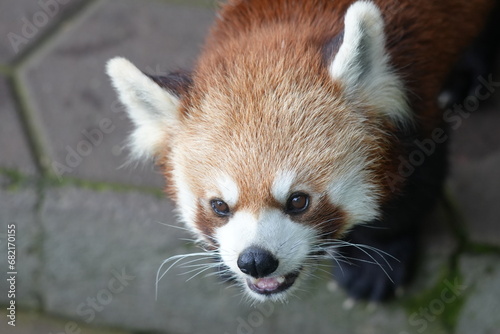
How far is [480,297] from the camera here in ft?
11.1

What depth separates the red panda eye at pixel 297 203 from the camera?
241 centimetres

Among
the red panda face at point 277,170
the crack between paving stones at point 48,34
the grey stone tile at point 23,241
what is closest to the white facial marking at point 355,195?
the red panda face at point 277,170

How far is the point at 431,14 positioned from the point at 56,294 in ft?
7.47

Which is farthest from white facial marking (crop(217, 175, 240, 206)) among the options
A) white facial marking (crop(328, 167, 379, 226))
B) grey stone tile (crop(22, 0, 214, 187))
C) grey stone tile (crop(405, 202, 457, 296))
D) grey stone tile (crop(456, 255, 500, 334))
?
grey stone tile (crop(456, 255, 500, 334))

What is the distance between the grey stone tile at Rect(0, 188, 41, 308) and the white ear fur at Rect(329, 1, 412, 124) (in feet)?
6.32

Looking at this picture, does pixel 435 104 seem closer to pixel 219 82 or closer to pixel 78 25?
pixel 219 82

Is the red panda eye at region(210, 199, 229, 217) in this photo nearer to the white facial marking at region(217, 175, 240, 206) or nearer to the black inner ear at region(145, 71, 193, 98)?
the white facial marking at region(217, 175, 240, 206)

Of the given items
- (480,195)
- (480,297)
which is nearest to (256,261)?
(480,297)

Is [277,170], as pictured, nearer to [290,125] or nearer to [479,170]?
[290,125]

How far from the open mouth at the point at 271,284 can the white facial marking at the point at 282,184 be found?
Result: 0.39 metres

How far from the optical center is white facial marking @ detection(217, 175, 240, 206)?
2.41m

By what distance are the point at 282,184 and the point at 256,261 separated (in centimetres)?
28

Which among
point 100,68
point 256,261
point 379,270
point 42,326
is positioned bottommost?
point 42,326

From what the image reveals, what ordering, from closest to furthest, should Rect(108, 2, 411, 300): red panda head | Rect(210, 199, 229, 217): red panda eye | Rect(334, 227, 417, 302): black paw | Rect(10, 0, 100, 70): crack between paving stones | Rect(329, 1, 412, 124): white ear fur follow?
Rect(329, 1, 412, 124): white ear fur → Rect(108, 2, 411, 300): red panda head → Rect(210, 199, 229, 217): red panda eye → Rect(334, 227, 417, 302): black paw → Rect(10, 0, 100, 70): crack between paving stones
